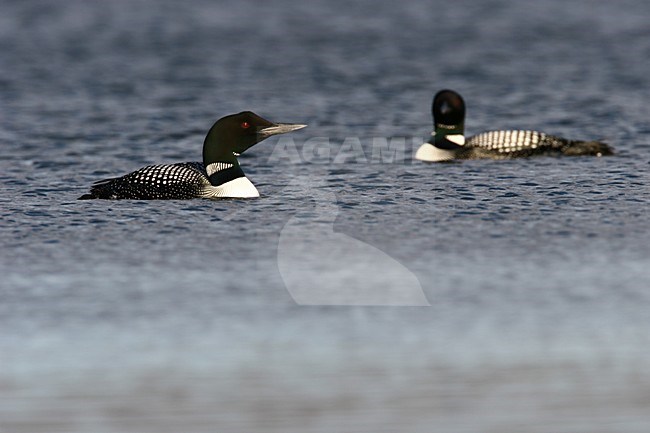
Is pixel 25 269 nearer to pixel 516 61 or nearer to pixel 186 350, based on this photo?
pixel 186 350

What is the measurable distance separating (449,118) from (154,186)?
367 centimetres

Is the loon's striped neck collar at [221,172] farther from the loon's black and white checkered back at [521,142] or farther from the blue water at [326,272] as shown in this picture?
the loon's black and white checkered back at [521,142]

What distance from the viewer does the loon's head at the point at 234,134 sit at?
9227mm

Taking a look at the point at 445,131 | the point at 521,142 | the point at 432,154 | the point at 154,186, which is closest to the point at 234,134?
the point at 154,186

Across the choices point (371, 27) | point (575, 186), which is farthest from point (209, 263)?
point (371, 27)

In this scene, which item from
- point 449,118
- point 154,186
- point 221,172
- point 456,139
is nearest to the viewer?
point 154,186

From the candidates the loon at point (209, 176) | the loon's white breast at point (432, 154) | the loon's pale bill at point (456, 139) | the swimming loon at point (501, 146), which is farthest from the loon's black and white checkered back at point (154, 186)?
the loon's pale bill at point (456, 139)

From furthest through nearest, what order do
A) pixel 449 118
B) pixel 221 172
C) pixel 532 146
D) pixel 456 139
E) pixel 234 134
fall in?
1. pixel 449 118
2. pixel 456 139
3. pixel 532 146
4. pixel 234 134
5. pixel 221 172

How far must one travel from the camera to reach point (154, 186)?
8945 mm

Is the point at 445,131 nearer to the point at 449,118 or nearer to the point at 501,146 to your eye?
the point at 449,118

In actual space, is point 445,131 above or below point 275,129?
below

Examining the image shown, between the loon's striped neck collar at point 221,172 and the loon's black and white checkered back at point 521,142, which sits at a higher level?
the loon's striped neck collar at point 221,172

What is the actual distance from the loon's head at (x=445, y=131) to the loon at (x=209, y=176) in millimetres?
2243

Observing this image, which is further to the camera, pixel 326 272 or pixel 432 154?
pixel 432 154
